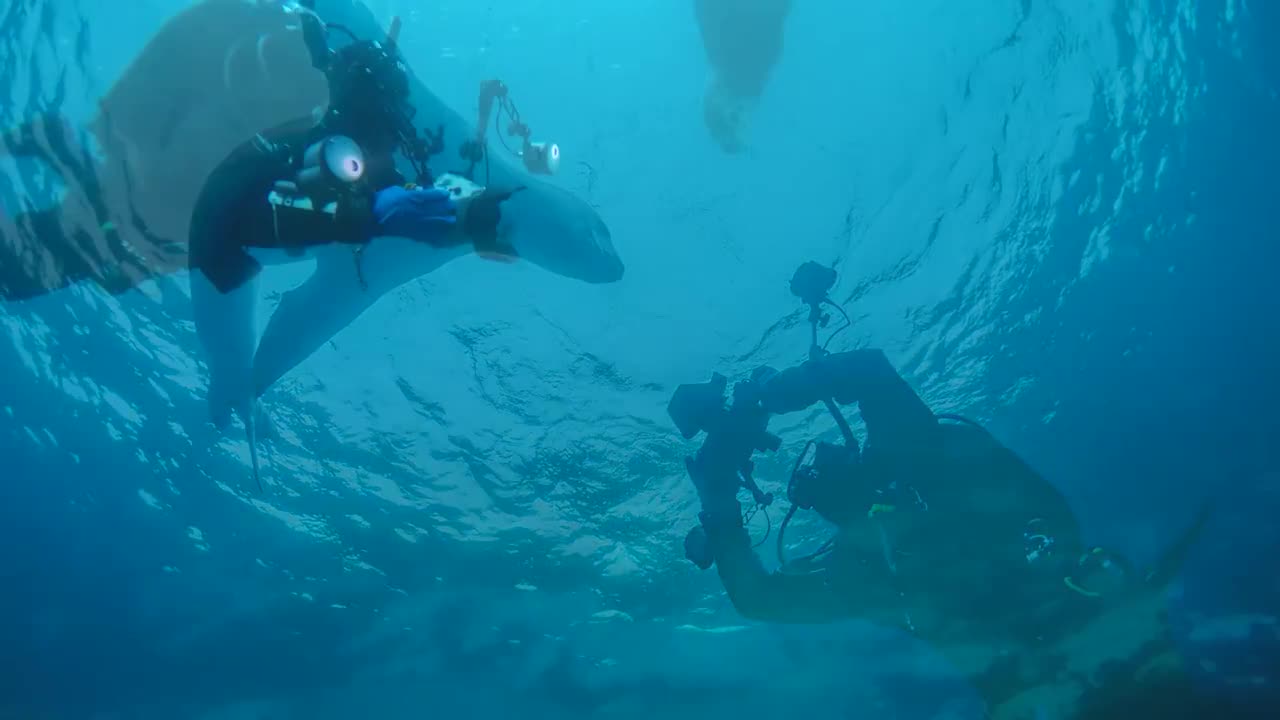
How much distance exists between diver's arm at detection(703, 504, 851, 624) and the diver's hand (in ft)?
22.3

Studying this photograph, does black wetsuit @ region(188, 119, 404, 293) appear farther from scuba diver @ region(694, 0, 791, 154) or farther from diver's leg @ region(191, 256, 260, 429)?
scuba diver @ region(694, 0, 791, 154)

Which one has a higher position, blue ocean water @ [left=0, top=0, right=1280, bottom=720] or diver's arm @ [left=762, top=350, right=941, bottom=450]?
blue ocean water @ [left=0, top=0, right=1280, bottom=720]

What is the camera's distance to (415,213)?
3.19m

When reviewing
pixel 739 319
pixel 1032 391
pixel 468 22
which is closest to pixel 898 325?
pixel 739 319

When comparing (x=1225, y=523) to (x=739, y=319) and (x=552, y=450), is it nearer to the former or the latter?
(x=739, y=319)

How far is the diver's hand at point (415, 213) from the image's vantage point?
3184 mm

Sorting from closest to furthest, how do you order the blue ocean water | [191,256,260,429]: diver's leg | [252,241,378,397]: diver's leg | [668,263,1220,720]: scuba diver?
[191,256,260,429]: diver's leg → [252,241,378,397]: diver's leg → [668,263,1220,720]: scuba diver → the blue ocean water

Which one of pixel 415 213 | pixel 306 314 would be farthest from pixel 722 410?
pixel 415 213

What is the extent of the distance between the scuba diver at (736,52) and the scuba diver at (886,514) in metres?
2.44

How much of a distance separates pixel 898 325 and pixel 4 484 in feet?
61.8

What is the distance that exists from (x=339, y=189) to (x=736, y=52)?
6730 millimetres

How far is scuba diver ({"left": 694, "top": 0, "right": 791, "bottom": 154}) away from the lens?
8.18 metres

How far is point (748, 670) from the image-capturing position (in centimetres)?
2211

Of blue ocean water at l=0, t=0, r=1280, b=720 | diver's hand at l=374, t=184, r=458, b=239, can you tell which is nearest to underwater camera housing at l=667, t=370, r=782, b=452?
blue ocean water at l=0, t=0, r=1280, b=720
